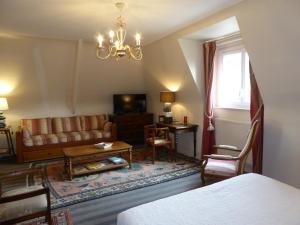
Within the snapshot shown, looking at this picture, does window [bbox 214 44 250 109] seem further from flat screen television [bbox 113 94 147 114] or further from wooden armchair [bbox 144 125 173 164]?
flat screen television [bbox 113 94 147 114]

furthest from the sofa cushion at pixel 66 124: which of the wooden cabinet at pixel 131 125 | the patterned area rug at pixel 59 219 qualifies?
the patterned area rug at pixel 59 219

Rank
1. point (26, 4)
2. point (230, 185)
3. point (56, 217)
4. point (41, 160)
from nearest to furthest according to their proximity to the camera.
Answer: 1. point (230, 185)
2. point (56, 217)
3. point (26, 4)
4. point (41, 160)

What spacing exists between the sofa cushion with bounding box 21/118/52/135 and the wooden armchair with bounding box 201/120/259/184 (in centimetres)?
369

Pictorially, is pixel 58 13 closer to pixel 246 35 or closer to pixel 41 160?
pixel 246 35

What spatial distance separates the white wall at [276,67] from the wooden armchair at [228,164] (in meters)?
0.36

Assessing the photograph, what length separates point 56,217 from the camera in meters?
2.48

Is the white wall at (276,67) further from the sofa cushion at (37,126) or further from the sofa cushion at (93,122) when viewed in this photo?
the sofa cushion at (37,126)

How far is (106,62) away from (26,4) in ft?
9.48

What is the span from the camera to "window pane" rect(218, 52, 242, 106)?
388 cm

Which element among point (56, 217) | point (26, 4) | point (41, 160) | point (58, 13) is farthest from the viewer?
point (41, 160)

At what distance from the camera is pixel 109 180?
3.50 metres

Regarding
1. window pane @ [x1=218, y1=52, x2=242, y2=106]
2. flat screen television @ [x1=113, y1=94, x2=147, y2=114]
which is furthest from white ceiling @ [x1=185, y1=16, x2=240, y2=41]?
flat screen television @ [x1=113, y1=94, x2=147, y2=114]

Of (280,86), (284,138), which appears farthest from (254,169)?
(280,86)

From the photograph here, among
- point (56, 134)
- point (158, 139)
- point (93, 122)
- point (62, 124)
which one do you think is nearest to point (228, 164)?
point (158, 139)
